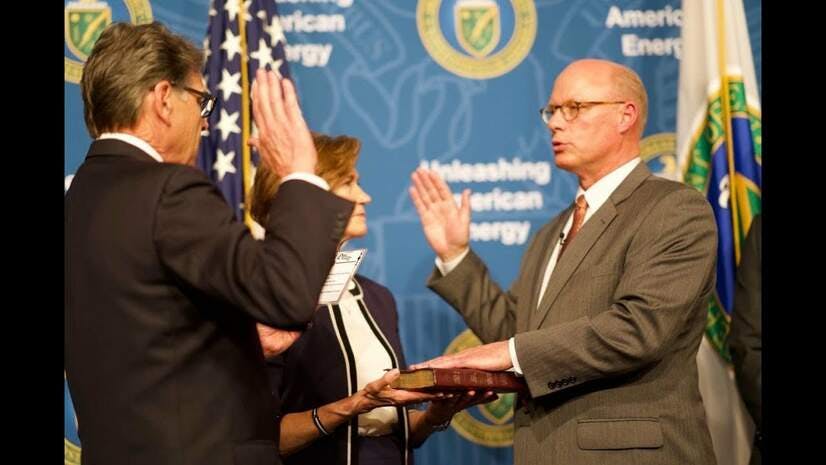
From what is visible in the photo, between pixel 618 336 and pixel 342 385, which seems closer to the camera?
pixel 618 336

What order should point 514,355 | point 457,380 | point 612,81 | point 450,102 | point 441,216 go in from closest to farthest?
1. point 457,380
2. point 514,355
3. point 612,81
4. point 441,216
5. point 450,102

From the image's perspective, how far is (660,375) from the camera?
302cm

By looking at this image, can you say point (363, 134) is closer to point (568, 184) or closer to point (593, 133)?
point (568, 184)

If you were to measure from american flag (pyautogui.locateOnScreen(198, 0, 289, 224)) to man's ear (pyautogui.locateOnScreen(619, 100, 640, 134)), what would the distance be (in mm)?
1745

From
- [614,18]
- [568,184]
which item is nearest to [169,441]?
[568,184]

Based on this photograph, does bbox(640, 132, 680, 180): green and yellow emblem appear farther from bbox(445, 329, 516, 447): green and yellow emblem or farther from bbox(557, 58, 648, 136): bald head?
bbox(557, 58, 648, 136): bald head

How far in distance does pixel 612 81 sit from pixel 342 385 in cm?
136

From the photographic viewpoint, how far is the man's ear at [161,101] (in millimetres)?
2338

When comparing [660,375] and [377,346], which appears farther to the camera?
[377,346]

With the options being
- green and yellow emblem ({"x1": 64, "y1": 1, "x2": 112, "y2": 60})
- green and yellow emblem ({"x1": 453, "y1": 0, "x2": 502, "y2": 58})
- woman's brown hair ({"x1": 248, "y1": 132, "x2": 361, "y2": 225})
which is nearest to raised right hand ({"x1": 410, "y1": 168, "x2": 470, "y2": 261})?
woman's brown hair ({"x1": 248, "y1": 132, "x2": 361, "y2": 225})

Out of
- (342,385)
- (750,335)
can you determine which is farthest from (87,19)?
(750,335)

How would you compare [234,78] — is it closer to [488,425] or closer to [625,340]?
[488,425]

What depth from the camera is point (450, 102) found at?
494cm

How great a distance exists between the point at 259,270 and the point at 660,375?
1.45 metres
